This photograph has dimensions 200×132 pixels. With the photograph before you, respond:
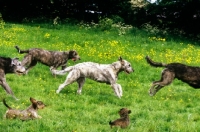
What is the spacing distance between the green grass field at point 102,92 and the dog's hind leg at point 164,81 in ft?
0.66

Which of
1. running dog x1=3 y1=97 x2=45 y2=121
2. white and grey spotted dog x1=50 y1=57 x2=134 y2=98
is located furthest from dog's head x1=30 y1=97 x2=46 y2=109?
white and grey spotted dog x1=50 y1=57 x2=134 y2=98

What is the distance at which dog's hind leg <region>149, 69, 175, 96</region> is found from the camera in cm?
1309

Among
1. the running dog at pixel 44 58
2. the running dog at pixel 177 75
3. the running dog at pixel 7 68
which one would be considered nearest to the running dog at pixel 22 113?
the running dog at pixel 7 68

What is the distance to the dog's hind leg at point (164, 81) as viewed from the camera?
13.1 metres

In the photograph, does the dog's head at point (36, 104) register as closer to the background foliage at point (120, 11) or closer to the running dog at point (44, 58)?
the running dog at point (44, 58)

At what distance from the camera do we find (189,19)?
88.3 feet

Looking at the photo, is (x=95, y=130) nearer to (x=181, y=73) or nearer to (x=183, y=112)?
(x=183, y=112)

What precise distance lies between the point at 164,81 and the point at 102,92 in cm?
188

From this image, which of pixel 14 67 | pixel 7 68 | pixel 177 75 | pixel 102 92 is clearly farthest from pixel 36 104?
pixel 177 75

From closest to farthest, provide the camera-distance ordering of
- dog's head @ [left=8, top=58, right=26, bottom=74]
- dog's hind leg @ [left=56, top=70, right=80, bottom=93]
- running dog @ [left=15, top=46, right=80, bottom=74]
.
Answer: dog's head @ [left=8, top=58, right=26, bottom=74] < dog's hind leg @ [left=56, top=70, right=80, bottom=93] < running dog @ [left=15, top=46, right=80, bottom=74]

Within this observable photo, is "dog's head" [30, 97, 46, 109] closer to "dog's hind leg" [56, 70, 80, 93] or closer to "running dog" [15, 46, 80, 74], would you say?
"dog's hind leg" [56, 70, 80, 93]

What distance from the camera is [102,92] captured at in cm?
1308

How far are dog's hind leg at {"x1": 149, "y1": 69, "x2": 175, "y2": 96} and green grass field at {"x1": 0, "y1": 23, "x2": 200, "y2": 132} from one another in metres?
0.20

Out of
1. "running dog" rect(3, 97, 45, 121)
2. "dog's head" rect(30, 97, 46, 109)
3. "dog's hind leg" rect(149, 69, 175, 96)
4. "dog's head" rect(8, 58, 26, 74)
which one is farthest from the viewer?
"dog's hind leg" rect(149, 69, 175, 96)
